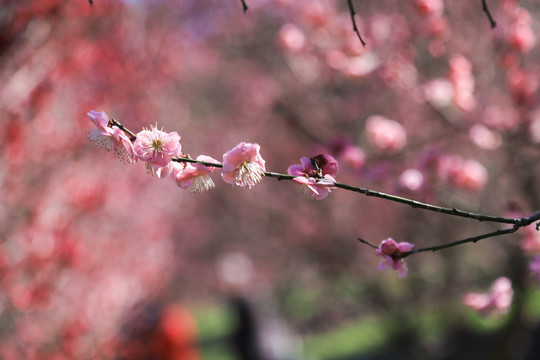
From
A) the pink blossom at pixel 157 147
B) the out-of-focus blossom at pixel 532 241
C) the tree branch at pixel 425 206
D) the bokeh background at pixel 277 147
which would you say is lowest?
the bokeh background at pixel 277 147

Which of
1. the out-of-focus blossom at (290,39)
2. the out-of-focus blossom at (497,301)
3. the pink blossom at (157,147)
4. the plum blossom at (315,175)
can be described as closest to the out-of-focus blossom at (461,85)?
the out-of-focus blossom at (290,39)

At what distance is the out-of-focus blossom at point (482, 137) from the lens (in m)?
3.26

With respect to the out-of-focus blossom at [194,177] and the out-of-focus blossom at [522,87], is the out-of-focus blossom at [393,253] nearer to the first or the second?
the out-of-focus blossom at [194,177]

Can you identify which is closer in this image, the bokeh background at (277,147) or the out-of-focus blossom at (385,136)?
the out-of-focus blossom at (385,136)

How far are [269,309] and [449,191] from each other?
136 inches

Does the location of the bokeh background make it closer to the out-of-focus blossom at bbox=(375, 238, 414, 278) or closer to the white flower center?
the out-of-focus blossom at bbox=(375, 238, 414, 278)

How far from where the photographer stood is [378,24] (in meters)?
4.00

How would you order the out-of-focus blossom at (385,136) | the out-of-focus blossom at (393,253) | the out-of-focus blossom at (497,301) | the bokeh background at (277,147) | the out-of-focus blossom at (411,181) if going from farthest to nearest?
1. the bokeh background at (277,147)
2. the out-of-focus blossom at (385,136)
3. the out-of-focus blossom at (411,181)
4. the out-of-focus blossom at (497,301)
5. the out-of-focus blossom at (393,253)

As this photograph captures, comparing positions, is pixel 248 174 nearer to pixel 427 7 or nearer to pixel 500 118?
pixel 427 7

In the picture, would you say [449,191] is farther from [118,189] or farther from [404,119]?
[118,189]

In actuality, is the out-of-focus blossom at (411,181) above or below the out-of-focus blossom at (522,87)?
below

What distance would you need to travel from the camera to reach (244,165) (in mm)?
1374

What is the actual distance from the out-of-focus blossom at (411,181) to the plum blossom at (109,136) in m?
1.79

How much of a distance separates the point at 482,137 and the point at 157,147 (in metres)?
2.51
